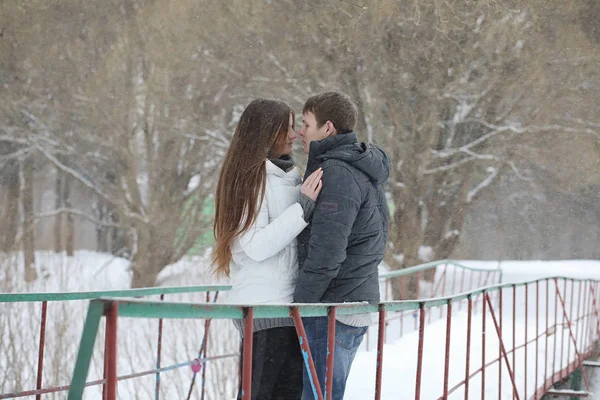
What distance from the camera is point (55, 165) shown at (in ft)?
59.6

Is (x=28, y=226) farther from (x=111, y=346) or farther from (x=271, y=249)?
(x=111, y=346)

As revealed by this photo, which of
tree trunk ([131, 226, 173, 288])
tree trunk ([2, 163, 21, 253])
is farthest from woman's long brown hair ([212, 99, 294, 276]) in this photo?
tree trunk ([131, 226, 173, 288])

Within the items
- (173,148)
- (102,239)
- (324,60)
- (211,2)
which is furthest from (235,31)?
(102,239)

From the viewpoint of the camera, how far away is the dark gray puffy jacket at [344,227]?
2646 mm

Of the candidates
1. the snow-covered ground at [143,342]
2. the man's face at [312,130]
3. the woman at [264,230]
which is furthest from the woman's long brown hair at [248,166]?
the snow-covered ground at [143,342]

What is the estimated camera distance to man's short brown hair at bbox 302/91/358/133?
2.82 meters

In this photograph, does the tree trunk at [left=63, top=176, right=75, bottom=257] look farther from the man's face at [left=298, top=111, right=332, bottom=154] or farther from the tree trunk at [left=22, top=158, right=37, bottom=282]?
the man's face at [left=298, top=111, right=332, bottom=154]

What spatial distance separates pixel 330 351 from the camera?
2686 mm

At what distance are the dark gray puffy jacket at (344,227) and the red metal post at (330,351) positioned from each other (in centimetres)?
9

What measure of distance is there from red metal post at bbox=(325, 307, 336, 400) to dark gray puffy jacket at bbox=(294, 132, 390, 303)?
0.30ft

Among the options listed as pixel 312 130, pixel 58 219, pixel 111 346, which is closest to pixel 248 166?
pixel 312 130

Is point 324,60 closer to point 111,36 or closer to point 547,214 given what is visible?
point 111,36

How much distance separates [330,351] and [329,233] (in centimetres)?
39

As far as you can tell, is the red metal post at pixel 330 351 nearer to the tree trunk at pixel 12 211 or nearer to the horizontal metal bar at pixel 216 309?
the horizontal metal bar at pixel 216 309
